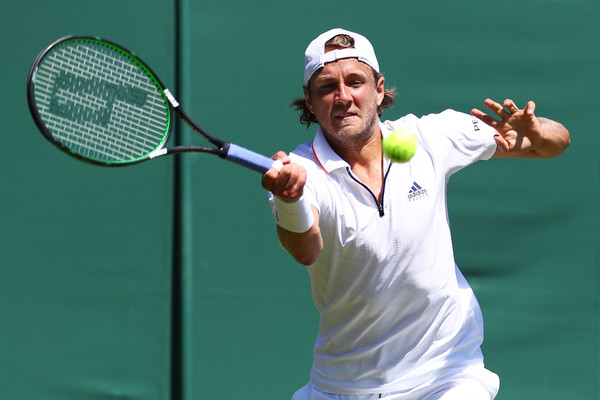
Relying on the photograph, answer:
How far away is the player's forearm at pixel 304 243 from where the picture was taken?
9.65 ft

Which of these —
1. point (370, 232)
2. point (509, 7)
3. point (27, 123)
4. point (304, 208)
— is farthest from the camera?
point (509, 7)

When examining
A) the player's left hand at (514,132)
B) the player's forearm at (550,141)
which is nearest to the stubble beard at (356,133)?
the player's left hand at (514,132)

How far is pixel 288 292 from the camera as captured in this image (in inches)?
181

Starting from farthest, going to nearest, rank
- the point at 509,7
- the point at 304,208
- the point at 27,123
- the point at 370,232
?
the point at 509,7 → the point at 27,123 → the point at 370,232 → the point at 304,208

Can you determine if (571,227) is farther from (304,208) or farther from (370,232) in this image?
(304,208)

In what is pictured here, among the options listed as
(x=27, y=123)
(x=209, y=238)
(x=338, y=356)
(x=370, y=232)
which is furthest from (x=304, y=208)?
(x=27, y=123)

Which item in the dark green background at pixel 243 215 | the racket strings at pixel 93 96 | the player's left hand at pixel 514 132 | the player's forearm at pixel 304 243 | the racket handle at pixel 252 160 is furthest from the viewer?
the dark green background at pixel 243 215

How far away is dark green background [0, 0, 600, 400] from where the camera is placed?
4355mm

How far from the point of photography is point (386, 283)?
323cm

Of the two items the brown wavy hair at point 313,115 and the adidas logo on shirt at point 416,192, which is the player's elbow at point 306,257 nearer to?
the adidas logo on shirt at point 416,192

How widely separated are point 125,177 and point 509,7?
2300mm

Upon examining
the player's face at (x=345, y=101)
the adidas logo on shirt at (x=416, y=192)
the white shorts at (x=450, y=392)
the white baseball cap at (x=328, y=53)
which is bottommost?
the white shorts at (x=450, y=392)

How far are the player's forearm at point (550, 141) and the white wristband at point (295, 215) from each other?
1176 mm

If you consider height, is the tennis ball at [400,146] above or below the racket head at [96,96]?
below
